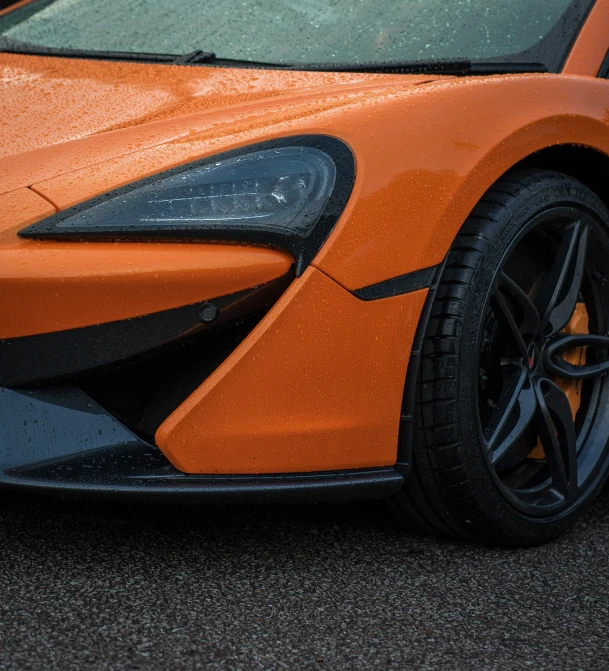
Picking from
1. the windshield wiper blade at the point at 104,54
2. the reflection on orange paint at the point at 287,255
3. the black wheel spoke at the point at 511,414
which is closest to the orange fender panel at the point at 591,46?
the reflection on orange paint at the point at 287,255

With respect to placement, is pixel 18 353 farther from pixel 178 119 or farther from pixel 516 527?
pixel 516 527

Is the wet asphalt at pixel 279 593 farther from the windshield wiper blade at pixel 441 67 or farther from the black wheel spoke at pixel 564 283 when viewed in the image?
the windshield wiper blade at pixel 441 67

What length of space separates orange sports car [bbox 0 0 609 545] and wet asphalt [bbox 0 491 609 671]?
0.14 m

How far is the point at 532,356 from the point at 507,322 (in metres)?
0.14

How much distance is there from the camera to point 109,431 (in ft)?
5.85

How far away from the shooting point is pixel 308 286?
1743mm

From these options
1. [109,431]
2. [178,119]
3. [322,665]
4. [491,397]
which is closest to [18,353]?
[109,431]

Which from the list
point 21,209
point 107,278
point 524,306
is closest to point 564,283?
point 524,306

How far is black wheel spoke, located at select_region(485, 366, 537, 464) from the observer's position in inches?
83.5

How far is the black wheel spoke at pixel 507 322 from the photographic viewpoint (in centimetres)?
208

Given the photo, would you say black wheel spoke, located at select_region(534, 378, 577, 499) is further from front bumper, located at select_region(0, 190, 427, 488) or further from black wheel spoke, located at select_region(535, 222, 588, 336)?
front bumper, located at select_region(0, 190, 427, 488)

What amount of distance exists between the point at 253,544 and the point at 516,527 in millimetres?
542

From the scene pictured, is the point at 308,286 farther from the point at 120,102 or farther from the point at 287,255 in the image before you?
the point at 120,102

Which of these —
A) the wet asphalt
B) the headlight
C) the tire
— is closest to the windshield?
the tire
